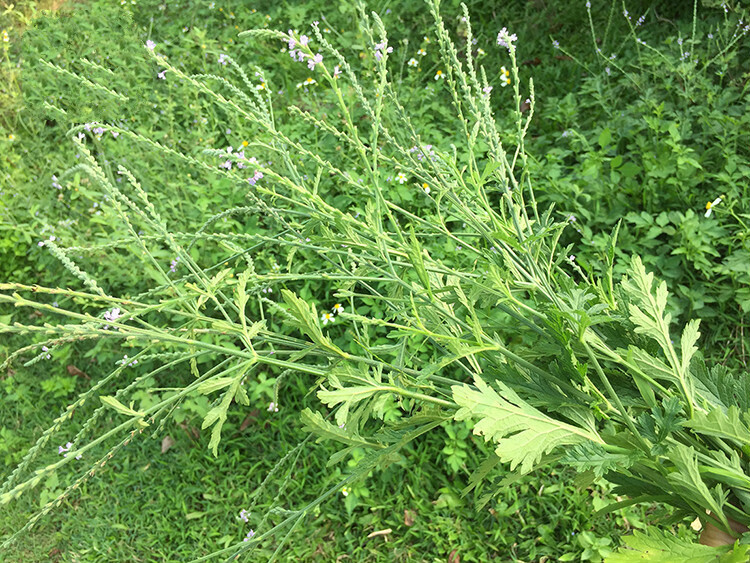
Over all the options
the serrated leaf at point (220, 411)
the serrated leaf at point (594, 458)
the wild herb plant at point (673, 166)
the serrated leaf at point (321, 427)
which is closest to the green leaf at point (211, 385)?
the serrated leaf at point (220, 411)

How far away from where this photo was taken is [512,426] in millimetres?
674

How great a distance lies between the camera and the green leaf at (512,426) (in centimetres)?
65

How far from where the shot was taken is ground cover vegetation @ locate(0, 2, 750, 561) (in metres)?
0.80

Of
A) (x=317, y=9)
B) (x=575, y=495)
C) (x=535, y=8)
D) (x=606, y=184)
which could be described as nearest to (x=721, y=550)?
(x=575, y=495)

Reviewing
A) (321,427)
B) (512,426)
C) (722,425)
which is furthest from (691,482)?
(321,427)

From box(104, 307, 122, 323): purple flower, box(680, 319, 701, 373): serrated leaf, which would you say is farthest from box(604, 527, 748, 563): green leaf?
box(104, 307, 122, 323): purple flower

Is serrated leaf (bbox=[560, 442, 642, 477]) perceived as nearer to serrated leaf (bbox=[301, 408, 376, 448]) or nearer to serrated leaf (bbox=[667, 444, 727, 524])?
serrated leaf (bbox=[667, 444, 727, 524])

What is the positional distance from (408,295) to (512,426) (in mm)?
402

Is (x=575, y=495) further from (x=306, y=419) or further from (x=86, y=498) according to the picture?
(x=86, y=498)

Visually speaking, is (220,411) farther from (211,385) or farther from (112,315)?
(112,315)

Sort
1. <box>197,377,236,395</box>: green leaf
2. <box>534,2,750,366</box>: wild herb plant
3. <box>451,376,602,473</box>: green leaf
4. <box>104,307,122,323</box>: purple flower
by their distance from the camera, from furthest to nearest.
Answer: <box>534,2,750,366</box>: wild herb plant → <box>104,307,122,323</box>: purple flower → <box>197,377,236,395</box>: green leaf → <box>451,376,602,473</box>: green leaf

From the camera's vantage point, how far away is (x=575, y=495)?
82.5 inches

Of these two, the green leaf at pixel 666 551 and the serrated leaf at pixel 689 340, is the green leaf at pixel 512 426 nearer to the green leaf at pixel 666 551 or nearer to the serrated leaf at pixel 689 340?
the green leaf at pixel 666 551

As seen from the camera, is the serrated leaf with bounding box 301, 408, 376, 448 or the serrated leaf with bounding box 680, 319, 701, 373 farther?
the serrated leaf with bounding box 680, 319, 701, 373
